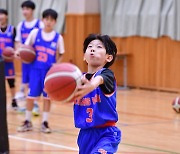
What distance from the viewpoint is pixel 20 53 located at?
769 centimetres

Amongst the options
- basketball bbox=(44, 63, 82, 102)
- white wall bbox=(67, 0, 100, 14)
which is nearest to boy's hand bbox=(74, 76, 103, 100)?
basketball bbox=(44, 63, 82, 102)

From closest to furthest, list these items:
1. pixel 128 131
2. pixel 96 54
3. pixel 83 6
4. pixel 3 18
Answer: pixel 96 54, pixel 128 131, pixel 3 18, pixel 83 6

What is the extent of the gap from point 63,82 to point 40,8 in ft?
36.5

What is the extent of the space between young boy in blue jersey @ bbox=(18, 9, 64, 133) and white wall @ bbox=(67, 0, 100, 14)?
17.3 ft

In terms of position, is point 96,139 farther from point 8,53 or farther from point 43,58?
point 8,53

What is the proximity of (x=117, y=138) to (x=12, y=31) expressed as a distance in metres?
5.94

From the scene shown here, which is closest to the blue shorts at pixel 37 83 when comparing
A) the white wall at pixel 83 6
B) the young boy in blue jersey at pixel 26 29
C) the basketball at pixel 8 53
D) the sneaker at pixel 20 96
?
the basketball at pixel 8 53

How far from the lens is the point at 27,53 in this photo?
7613 millimetres

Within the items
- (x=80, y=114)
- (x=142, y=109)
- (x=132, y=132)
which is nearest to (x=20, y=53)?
(x=132, y=132)

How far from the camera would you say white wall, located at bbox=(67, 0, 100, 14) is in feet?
A: 42.4

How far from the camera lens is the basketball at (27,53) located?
299 inches

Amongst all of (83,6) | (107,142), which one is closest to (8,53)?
(83,6)

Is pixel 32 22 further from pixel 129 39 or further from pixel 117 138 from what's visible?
pixel 117 138

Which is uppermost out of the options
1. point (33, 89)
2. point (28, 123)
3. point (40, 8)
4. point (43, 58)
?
point (40, 8)
